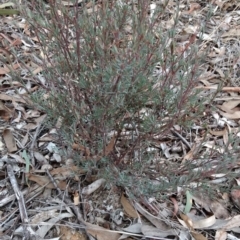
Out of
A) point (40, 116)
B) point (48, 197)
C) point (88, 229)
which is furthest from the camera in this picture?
point (40, 116)

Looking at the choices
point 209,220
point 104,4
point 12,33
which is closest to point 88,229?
point 209,220

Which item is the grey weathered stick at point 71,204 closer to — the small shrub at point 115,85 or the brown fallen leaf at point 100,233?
the brown fallen leaf at point 100,233

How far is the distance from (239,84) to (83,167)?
108 cm

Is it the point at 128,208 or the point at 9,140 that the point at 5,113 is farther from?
the point at 128,208

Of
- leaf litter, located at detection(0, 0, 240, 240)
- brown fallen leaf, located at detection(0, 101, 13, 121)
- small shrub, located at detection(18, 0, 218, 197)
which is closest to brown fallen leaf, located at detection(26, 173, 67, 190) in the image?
leaf litter, located at detection(0, 0, 240, 240)

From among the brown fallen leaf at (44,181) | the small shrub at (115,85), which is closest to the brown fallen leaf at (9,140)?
the brown fallen leaf at (44,181)

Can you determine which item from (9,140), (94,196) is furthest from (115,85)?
(9,140)

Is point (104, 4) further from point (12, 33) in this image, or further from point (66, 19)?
point (12, 33)

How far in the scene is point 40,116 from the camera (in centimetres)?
236

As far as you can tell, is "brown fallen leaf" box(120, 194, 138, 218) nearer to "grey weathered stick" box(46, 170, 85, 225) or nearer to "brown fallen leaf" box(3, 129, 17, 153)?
"grey weathered stick" box(46, 170, 85, 225)

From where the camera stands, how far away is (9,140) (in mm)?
2209

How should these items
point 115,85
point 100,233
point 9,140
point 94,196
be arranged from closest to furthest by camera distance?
point 115,85, point 100,233, point 94,196, point 9,140

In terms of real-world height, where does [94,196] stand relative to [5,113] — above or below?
below

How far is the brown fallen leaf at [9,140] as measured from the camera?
7.13 ft
